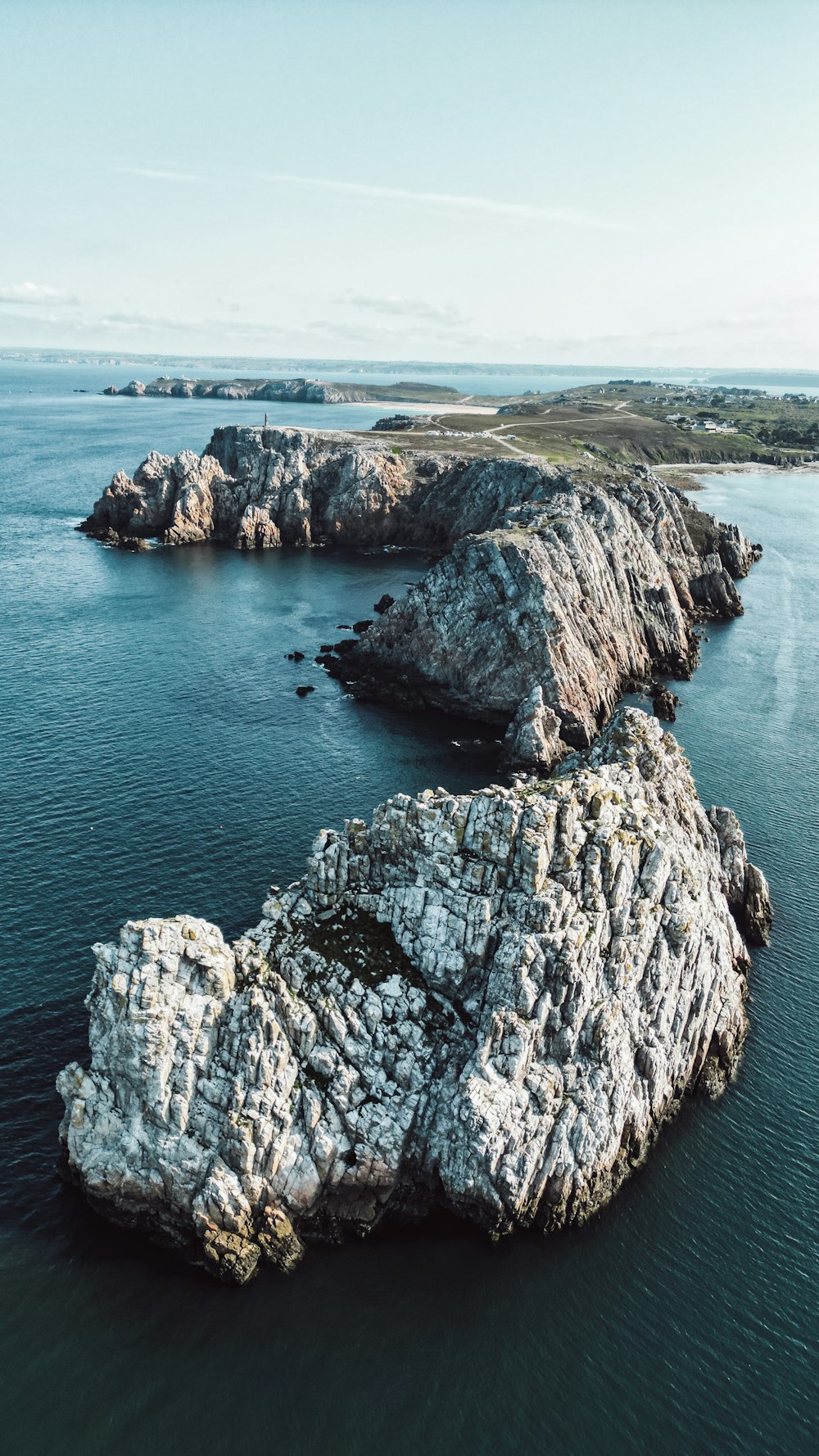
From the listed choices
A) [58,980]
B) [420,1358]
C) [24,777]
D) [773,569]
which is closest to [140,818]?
[24,777]

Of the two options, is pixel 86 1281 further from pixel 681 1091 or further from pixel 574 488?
pixel 574 488

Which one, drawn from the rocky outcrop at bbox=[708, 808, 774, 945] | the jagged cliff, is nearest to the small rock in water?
the jagged cliff

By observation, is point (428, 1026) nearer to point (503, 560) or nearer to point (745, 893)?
point (745, 893)

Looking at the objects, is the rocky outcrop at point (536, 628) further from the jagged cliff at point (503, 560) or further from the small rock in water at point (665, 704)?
the small rock in water at point (665, 704)

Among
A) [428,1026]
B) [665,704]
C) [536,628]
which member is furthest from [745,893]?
[536,628]

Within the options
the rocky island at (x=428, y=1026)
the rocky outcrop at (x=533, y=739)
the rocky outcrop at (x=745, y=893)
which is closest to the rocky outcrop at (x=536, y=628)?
the rocky outcrop at (x=533, y=739)
